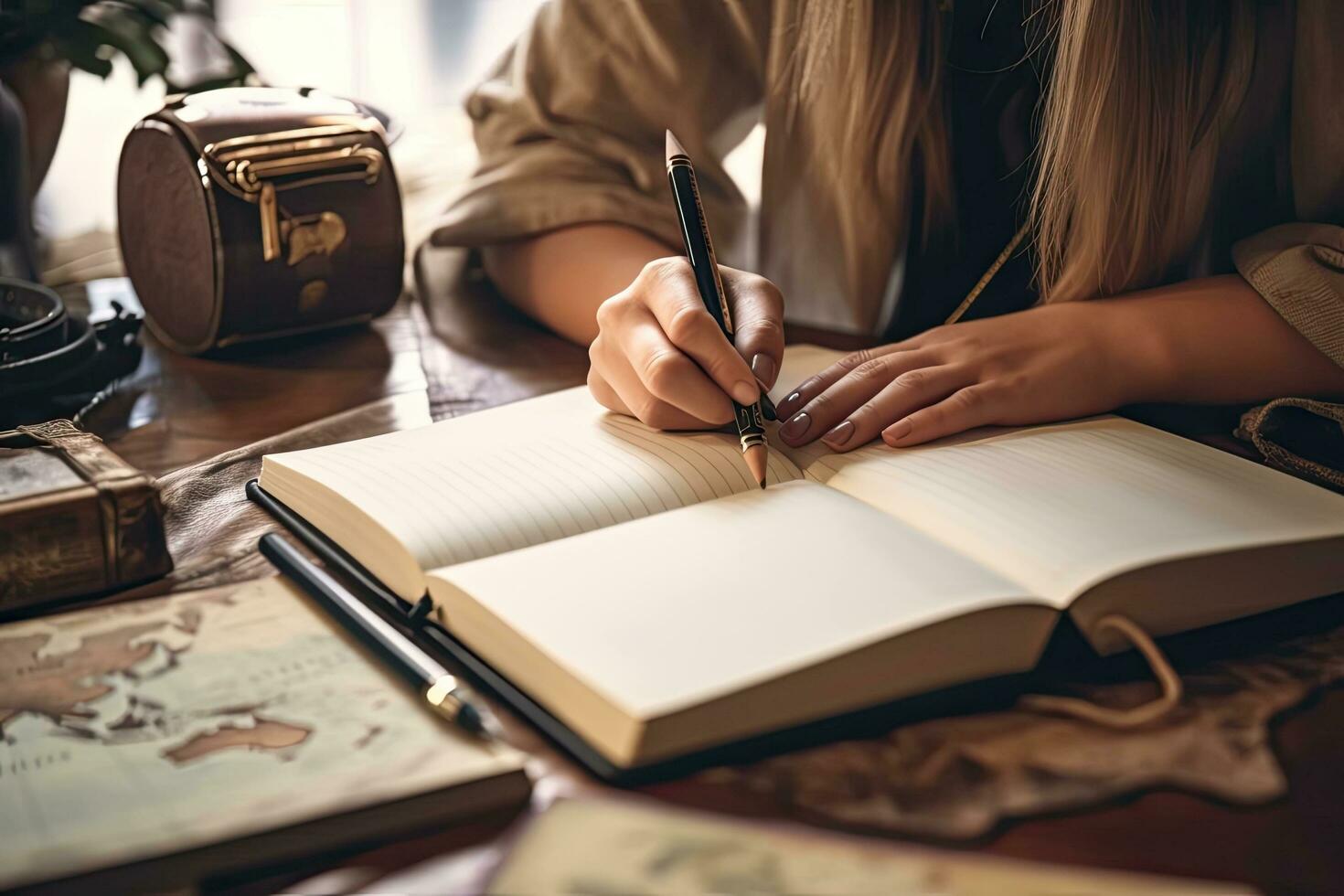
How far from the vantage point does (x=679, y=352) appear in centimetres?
67

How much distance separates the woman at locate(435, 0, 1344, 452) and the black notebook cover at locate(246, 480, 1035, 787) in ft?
0.69

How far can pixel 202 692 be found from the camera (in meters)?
0.46

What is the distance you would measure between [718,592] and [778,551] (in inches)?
1.9

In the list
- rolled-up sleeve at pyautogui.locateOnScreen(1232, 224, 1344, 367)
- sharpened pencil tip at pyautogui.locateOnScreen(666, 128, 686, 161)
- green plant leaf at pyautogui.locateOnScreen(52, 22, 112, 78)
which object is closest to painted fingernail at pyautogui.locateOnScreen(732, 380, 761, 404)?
sharpened pencil tip at pyautogui.locateOnScreen(666, 128, 686, 161)

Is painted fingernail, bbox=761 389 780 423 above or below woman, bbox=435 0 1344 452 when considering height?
below

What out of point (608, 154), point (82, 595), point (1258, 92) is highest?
point (1258, 92)

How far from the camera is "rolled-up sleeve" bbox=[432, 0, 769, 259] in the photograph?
3.63 ft

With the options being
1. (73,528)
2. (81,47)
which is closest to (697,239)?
(73,528)

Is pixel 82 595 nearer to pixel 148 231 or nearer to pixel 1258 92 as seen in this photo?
pixel 148 231

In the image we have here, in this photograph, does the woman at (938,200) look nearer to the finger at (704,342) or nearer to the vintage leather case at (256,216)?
the finger at (704,342)

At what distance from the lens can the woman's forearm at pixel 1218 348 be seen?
0.80 meters

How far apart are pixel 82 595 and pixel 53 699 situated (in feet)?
0.37

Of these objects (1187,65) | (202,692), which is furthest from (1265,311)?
(202,692)

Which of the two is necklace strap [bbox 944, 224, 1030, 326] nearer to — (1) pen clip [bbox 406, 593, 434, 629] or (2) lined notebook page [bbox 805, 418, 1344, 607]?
(2) lined notebook page [bbox 805, 418, 1344, 607]
